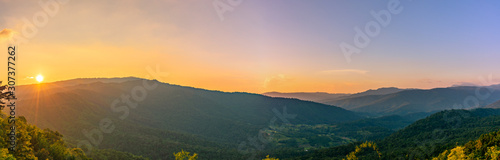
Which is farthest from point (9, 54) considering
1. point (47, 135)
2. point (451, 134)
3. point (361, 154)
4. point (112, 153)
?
point (451, 134)

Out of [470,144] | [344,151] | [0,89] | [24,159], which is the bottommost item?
[344,151]

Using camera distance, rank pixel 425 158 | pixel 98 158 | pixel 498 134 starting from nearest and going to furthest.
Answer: pixel 498 134 < pixel 425 158 < pixel 98 158

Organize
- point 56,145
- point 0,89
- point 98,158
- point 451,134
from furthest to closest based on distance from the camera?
point 451,134 < point 98,158 < point 56,145 < point 0,89

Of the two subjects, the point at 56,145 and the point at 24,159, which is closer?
the point at 24,159

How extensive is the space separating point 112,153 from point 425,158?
19915 cm

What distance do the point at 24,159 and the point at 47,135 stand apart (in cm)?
4248

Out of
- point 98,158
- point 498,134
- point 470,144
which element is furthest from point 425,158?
point 98,158

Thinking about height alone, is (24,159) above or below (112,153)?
above

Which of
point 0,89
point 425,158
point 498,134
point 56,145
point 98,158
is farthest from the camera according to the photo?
point 98,158

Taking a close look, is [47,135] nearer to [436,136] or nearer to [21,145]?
[21,145]

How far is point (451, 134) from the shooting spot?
18150cm

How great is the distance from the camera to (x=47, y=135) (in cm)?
10319

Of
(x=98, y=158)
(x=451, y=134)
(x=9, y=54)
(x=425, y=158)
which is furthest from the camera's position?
(x=451, y=134)

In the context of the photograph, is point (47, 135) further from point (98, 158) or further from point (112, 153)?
point (112, 153)
